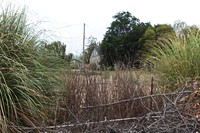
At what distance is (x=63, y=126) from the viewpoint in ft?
12.6

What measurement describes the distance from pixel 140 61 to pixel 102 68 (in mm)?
1696

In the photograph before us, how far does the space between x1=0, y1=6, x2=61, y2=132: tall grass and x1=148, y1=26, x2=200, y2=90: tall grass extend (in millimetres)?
2167

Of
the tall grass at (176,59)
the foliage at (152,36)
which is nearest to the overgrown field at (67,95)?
the tall grass at (176,59)

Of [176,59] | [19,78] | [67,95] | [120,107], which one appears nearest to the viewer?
[19,78]

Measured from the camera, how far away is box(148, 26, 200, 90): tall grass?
18.1 ft

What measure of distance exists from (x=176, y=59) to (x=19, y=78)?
9.81ft

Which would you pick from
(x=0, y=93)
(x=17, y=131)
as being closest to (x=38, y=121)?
(x=17, y=131)

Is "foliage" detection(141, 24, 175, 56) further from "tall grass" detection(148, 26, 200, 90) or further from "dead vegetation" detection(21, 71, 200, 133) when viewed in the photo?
"dead vegetation" detection(21, 71, 200, 133)

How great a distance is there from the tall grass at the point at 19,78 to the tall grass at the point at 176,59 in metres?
2.17

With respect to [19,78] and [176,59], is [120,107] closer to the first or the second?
[19,78]

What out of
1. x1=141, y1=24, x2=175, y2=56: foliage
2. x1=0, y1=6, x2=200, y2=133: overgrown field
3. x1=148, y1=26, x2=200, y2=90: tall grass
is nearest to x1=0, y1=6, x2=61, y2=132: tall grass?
x1=0, y1=6, x2=200, y2=133: overgrown field

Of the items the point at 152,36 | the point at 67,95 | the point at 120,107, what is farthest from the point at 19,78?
the point at 152,36

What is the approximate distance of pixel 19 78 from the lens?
3613 millimetres

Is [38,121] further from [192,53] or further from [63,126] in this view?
[192,53]
